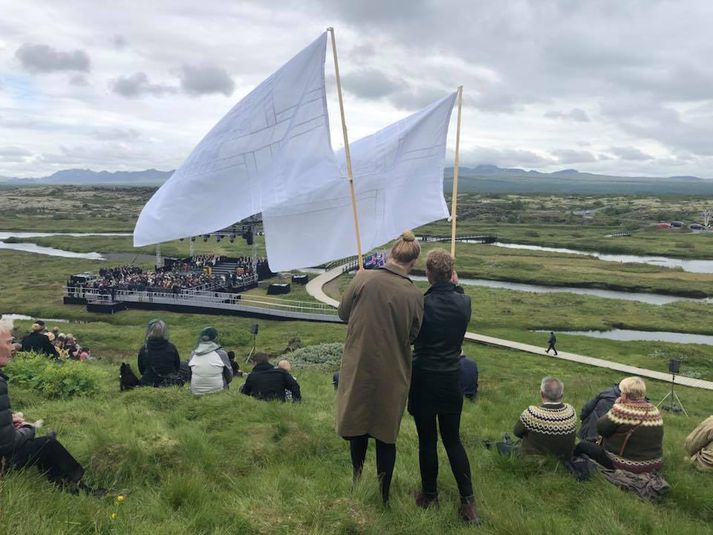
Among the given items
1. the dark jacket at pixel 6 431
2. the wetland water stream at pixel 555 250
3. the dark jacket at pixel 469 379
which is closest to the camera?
the dark jacket at pixel 6 431

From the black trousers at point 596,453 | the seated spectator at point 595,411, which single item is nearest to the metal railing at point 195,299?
the seated spectator at point 595,411

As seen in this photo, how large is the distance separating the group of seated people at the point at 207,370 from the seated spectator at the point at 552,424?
4.18m

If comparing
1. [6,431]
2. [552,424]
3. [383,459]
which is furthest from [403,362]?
[6,431]

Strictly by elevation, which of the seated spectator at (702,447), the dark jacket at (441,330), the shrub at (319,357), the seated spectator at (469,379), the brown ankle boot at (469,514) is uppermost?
the dark jacket at (441,330)

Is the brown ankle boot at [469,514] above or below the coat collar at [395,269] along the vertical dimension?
below

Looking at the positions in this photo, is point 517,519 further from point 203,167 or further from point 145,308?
point 145,308

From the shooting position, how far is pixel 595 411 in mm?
7316

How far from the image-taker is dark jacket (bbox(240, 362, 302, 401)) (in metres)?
8.82

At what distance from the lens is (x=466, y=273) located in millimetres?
55156

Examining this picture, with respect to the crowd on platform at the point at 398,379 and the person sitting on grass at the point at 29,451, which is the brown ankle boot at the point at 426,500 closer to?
the crowd on platform at the point at 398,379

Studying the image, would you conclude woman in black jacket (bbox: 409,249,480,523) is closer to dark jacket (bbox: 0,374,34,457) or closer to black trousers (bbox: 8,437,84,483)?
black trousers (bbox: 8,437,84,483)

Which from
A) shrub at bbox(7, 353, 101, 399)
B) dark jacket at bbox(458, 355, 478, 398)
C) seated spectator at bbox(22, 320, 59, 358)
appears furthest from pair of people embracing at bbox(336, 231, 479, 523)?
seated spectator at bbox(22, 320, 59, 358)

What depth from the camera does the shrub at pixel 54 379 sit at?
354 inches

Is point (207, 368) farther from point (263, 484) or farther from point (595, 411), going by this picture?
point (595, 411)
